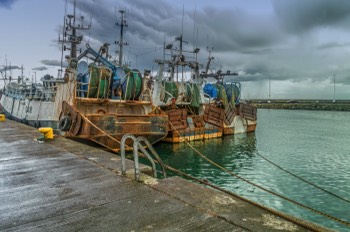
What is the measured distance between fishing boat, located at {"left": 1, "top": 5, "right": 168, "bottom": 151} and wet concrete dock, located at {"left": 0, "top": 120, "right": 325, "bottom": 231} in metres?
6.96

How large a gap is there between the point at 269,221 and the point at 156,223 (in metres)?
1.35

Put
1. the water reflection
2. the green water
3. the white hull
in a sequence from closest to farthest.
Result: 1. the green water
2. the water reflection
3. the white hull

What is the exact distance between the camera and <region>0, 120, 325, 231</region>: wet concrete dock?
10.0 ft

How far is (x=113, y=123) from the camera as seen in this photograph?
13.5 meters

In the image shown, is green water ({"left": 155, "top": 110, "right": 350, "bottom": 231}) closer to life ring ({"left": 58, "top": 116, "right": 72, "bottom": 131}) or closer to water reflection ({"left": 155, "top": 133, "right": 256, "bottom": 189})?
water reflection ({"left": 155, "top": 133, "right": 256, "bottom": 189})

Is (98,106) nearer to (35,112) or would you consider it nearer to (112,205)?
(35,112)

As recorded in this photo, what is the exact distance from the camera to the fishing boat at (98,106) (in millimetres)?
13188

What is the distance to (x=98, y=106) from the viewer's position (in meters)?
15.3

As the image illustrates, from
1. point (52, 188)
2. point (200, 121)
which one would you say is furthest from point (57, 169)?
point (200, 121)

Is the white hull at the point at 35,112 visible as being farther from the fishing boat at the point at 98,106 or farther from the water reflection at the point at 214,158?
the water reflection at the point at 214,158

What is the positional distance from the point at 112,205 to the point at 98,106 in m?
12.3

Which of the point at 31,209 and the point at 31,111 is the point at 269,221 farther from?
the point at 31,111

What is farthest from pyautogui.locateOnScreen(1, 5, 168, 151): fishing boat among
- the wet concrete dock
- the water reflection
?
the wet concrete dock

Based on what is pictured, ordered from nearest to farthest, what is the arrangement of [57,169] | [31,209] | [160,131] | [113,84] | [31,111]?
1. [31,209]
2. [57,169]
3. [160,131]
4. [113,84]
5. [31,111]
